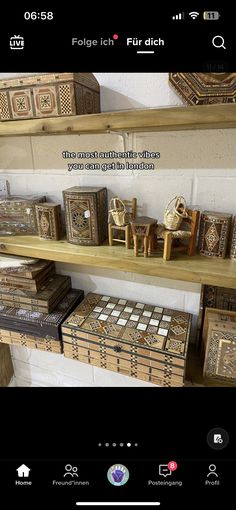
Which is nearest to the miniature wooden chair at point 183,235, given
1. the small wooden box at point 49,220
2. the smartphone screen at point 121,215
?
the smartphone screen at point 121,215

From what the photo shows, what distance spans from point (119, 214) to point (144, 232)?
0.30 ft

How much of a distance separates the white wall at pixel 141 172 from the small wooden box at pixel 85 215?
0.35ft

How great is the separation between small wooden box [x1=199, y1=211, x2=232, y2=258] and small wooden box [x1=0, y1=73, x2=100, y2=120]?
0.41 metres

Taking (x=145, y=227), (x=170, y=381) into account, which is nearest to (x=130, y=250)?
(x=145, y=227)

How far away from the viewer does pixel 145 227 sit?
2.25 ft
